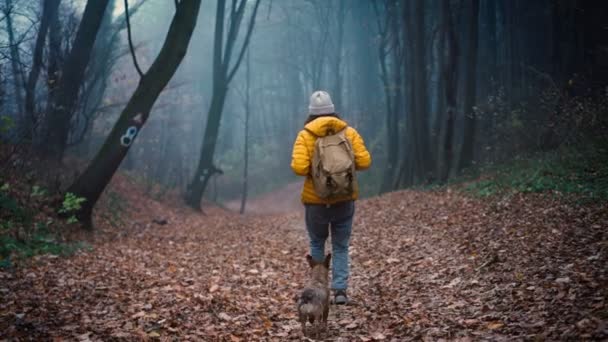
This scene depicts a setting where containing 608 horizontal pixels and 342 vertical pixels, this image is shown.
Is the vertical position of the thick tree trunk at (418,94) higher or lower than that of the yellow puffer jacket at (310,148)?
higher

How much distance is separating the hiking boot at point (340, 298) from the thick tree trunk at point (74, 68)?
32.4 feet

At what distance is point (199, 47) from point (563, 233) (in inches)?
1873

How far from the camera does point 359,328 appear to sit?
4.73m

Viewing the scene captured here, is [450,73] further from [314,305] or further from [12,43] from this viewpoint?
[314,305]

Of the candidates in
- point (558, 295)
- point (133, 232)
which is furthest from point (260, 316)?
point (133, 232)

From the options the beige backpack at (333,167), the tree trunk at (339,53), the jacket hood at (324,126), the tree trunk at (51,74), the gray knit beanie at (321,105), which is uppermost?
the tree trunk at (339,53)

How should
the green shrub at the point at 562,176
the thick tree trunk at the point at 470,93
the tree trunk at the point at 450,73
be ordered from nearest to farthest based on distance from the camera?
the green shrub at the point at 562,176
the tree trunk at the point at 450,73
the thick tree trunk at the point at 470,93

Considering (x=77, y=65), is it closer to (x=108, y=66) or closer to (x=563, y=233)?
(x=108, y=66)

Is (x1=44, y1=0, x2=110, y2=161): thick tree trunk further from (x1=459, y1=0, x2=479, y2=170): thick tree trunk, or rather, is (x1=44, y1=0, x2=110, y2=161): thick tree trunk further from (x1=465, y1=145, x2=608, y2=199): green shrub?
(x1=459, y1=0, x2=479, y2=170): thick tree trunk

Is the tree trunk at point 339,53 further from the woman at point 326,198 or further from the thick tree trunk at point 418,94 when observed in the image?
the woman at point 326,198

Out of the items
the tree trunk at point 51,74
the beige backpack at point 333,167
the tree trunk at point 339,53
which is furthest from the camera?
the tree trunk at point 339,53

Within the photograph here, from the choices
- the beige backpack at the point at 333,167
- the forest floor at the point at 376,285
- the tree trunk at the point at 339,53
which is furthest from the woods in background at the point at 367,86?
the beige backpack at the point at 333,167

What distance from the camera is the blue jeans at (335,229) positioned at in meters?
5.32

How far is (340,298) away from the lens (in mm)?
5516
